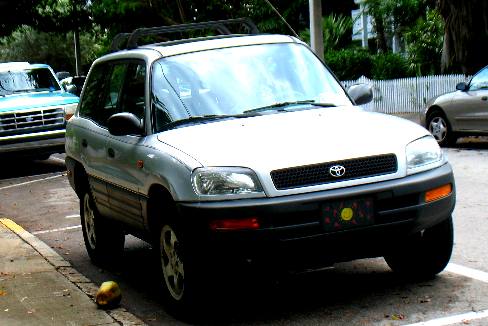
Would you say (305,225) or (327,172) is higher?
(327,172)

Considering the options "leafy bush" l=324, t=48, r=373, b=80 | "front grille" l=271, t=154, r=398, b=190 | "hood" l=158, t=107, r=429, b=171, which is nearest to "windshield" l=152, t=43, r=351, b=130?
"hood" l=158, t=107, r=429, b=171

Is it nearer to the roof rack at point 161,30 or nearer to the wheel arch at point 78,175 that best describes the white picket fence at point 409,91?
the roof rack at point 161,30

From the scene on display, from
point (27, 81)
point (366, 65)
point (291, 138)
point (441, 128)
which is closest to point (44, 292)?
point (291, 138)

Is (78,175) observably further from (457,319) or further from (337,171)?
(457,319)

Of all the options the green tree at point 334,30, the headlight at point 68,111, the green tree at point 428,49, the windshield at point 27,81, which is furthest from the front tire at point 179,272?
the green tree at point 334,30

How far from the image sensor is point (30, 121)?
58.1 feet

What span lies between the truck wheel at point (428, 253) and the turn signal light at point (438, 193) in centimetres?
30

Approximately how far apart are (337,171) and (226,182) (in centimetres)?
67

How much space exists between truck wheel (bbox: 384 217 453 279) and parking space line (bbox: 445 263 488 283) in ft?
0.92

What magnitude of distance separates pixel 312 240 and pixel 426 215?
2.67 feet

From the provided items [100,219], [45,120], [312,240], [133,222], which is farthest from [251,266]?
[45,120]

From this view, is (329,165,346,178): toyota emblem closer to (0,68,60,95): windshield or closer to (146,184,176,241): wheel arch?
(146,184,176,241): wheel arch

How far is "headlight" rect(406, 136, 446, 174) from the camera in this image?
6371 millimetres

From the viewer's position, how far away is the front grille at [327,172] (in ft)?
19.7
